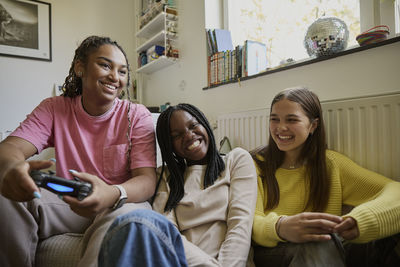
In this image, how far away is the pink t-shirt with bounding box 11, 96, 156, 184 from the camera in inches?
40.5

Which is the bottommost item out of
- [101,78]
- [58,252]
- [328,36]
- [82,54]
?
[58,252]

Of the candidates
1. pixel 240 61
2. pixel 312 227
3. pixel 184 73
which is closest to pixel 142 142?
pixel 312 227

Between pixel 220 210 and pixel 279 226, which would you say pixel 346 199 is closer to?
pixel 279 226

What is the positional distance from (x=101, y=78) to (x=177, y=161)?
449 millimetres

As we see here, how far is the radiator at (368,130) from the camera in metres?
1.06

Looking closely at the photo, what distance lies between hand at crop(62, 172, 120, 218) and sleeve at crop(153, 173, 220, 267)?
0.25m

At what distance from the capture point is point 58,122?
1075mm

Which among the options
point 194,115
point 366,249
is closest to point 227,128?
point 194,115

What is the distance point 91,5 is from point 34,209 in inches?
107

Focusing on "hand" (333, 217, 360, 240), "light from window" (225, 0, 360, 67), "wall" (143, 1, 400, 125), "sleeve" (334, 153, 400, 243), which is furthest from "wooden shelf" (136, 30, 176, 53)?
"hand" (333, 217, 360, 240)

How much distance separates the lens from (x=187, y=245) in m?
0.74

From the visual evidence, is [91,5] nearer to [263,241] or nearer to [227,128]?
[227,128]

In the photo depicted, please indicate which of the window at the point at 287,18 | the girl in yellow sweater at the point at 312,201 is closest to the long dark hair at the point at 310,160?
the girl in yellow sweater at the point at 312,201

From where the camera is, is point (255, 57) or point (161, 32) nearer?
point (255, 57)
